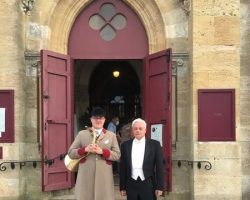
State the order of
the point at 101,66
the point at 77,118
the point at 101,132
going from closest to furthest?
1. the point at 101,132
2. the point at 77,118
3. the point at 101,66

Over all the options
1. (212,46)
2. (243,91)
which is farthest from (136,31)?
(243,91)

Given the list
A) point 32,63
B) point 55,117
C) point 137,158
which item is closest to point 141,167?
point 137,158

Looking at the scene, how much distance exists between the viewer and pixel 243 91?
9430 millimetres

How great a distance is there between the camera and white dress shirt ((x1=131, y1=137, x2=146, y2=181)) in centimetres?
617

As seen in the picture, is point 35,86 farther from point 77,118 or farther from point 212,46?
point 77,118

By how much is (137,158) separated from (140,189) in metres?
0.36

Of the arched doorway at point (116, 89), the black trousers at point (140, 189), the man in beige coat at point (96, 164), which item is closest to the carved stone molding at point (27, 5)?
the man in beige coat at point (96, 164)

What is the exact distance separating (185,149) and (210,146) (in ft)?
1.71

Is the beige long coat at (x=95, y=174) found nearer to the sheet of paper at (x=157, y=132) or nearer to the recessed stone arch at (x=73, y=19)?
the sheet of paper at (x=157, y=132)

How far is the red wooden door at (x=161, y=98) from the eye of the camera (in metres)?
8.90

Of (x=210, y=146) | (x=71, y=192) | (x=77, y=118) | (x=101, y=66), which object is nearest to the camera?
(x=210, y=146)

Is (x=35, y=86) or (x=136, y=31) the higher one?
(x=136, y=31)

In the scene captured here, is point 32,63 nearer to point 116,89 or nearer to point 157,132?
point 157,132

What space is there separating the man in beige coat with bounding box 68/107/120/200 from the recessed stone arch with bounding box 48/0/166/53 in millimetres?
3742
